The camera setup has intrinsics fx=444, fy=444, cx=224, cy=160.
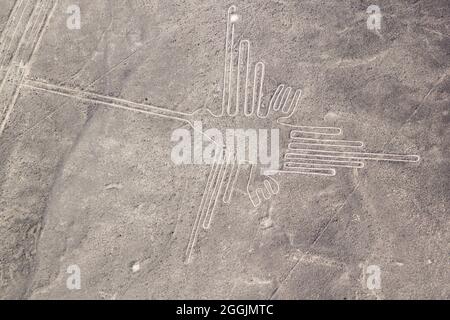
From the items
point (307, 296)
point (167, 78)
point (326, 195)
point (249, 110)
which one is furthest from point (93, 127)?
point (307, 296)

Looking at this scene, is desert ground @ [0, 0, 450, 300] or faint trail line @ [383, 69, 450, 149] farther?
faint trail line @ [383, 69, 450, 149]

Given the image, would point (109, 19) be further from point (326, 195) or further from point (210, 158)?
point (326, 195)

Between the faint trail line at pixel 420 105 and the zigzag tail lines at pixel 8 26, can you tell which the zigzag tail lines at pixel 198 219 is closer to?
the faint trail line at pixel 420 105

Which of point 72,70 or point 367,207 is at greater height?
point 72,70

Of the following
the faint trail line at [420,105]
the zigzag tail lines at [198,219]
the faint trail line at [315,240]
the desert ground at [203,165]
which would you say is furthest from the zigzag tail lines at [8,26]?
the faint trail line at [420,105]

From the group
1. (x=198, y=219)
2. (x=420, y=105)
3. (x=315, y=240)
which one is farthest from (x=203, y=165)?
(x=420, y=105)

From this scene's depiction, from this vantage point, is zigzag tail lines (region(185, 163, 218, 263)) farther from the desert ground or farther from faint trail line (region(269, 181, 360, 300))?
faint trail line (region(269, 181, 360, 300))

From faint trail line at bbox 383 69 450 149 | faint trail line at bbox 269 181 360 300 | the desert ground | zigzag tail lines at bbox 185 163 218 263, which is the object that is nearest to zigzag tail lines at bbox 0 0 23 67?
the desert ground

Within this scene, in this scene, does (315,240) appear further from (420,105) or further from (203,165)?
(420,105)

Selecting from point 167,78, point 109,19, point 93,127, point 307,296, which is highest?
point 109,19

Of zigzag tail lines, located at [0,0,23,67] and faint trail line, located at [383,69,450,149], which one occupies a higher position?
zigzag tail lines, located at [0,0,23,67]

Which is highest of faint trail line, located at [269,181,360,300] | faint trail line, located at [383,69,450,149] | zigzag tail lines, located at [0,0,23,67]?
zigzag tail lines, located at [0,0,23,67]
